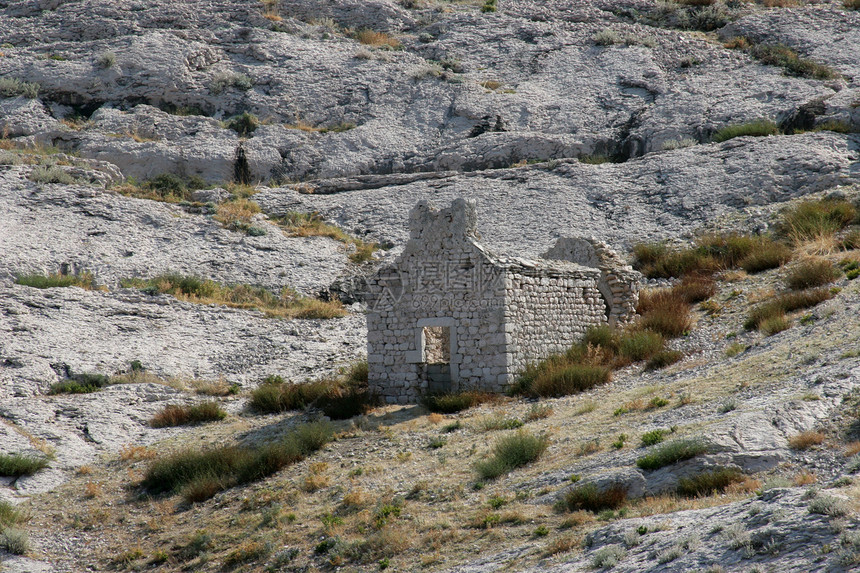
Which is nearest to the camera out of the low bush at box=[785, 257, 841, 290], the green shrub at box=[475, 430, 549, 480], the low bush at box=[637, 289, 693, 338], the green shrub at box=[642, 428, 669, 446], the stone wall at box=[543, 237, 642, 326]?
the green shrub at box=[642, 428, 669, 446]

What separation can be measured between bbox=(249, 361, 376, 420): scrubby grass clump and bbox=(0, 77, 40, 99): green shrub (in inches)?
843

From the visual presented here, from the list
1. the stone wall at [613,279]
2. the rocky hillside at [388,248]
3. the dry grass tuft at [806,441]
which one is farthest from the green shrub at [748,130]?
the dry grass tuft at [806,441]

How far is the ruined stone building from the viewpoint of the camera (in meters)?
15.5

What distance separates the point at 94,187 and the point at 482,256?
51.3 feet

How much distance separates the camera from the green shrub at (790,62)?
29547 millimetres

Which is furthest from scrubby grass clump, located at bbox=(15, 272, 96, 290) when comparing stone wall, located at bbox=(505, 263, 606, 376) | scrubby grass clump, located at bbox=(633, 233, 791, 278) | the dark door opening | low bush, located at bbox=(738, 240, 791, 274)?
low bush, located at bbox=(738, 240, 791, 274)

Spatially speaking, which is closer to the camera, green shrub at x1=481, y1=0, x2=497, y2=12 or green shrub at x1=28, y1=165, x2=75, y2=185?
green shrub at x1=28, y1=165, x2=75, y2=185

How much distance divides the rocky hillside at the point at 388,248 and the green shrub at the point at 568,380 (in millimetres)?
464

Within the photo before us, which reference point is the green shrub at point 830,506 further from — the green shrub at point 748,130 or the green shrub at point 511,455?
the green shrub at point 748,130

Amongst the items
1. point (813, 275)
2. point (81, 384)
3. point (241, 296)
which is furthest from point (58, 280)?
point (813, 275)

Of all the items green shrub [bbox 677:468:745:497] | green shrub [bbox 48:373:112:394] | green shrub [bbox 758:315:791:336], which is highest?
green shrub [bbox 677:468:745:497]

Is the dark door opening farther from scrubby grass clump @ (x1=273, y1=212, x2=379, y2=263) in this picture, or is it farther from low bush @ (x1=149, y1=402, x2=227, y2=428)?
scrubby grass clump @ (x1=273, y1=212, x2=379, y2=263)

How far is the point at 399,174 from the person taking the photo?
29.1 meters

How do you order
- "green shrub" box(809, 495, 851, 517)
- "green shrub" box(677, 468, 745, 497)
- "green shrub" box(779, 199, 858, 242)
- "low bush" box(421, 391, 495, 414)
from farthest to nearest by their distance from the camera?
"green shrub" box(779, 199, 858, 242)
"low bush" box(421, 391, 495, 414)
"green shrub" box(677, 468, 745, 497)
"green shrub" box(809, 495, 851, 517)
